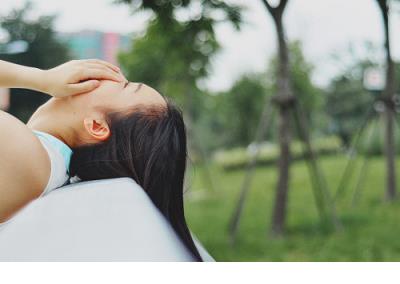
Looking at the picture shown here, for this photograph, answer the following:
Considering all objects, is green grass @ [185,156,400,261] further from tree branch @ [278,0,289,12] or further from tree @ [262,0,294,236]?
tree branch @ [278,0,289,12]

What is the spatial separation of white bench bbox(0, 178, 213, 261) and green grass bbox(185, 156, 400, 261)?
333 mm

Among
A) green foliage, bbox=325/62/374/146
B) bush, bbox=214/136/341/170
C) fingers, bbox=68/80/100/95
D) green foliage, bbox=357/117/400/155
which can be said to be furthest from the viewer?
bush, bbox=214/136/341/170

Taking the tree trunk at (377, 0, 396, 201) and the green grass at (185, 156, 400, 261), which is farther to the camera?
the tree trunk at (377, 0, 396, 201)

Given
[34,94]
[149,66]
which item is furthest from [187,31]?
[149,66]

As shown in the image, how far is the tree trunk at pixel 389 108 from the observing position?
9.52ft

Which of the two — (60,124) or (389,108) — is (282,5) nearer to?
(389,108)

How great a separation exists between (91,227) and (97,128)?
0.55 ft

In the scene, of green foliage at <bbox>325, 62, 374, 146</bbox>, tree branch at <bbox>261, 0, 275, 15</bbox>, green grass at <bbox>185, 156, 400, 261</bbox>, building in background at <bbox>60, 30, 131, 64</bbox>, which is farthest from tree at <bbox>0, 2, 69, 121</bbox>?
green foliage at <bbox>325, 62, 374, 146</bbox>

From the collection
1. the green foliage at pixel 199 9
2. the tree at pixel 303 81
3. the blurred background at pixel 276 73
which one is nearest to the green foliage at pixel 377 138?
the blurred background at pixel 276 73

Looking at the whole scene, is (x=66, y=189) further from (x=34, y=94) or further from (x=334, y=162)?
(x=334, y=162)

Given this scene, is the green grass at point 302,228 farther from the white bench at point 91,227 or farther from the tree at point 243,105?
the tree at point 243,105

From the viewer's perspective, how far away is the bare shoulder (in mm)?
714

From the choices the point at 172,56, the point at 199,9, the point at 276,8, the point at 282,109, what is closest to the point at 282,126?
the point at 282,109

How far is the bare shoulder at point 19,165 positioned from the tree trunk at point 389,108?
249cm
